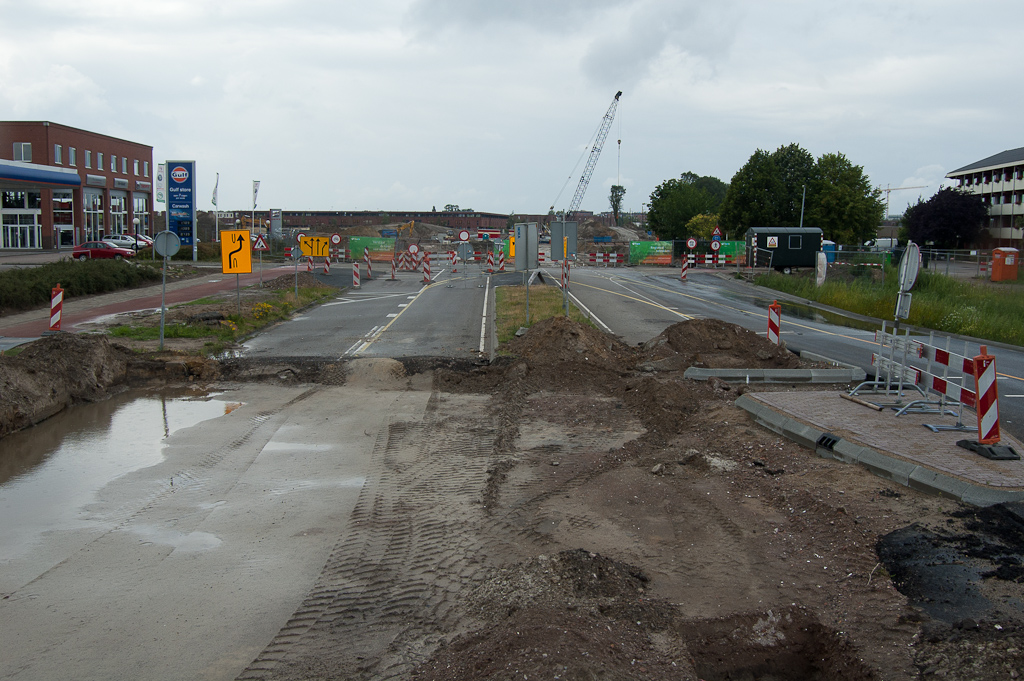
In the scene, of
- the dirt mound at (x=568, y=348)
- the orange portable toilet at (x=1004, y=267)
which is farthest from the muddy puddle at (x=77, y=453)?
the orange portable toilet at (x=1004, y=267)

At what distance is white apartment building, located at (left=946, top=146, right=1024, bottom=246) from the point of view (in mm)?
74375

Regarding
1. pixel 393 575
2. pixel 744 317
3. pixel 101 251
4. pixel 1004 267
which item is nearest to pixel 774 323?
pixel 744 317

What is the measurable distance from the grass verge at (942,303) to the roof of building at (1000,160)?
54.6 meters

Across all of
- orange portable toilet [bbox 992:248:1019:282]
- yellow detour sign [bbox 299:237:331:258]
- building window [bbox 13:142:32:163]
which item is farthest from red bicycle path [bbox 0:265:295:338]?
orange portable toilet [bbox 992:248:1019:282]

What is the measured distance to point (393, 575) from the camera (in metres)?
6.34

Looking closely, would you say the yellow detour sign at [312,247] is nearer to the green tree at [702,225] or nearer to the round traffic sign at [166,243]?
the round traffic sign at [166,243]

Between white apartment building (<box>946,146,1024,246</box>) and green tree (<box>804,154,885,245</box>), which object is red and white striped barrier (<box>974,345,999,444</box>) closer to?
green tree (<box>804,154,885,245</box>)

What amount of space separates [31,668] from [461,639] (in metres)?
2.87

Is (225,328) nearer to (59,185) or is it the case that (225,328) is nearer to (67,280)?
(67,280)

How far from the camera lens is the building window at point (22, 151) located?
6394 centimetres

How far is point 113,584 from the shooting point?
6270 mm

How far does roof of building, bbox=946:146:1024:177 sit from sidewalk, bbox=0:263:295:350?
247 feet

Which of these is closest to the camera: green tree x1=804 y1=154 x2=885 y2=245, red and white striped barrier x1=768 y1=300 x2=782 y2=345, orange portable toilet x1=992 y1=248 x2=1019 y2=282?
red and white striped barrier x1=768 y1=300 x2=782 y2=345

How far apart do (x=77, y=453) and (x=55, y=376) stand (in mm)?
3567
